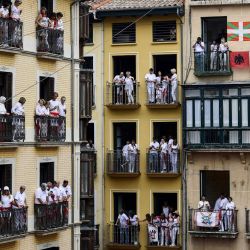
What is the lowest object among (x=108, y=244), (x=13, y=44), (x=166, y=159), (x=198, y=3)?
(x=108, y=244)

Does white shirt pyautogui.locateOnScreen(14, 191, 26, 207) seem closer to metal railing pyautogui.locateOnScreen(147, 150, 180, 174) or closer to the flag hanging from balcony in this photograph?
metal railing pyautogui.locateOnScreen(147, 150, 180, 174)

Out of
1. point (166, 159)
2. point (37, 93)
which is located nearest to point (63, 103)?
point (37, 93)

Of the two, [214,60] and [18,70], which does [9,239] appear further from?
[214,60]

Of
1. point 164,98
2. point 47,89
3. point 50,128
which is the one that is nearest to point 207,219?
point 164,98

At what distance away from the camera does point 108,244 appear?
66625 millimetres

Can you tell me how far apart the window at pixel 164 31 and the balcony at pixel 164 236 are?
32.7 feet

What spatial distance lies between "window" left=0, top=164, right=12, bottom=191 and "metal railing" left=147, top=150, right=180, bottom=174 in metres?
16.9

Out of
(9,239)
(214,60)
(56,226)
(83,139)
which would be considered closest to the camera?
(9,239)

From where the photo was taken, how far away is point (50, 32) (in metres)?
52.6

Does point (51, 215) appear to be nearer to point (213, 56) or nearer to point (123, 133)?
point (123, 133)

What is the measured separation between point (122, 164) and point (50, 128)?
570 inches

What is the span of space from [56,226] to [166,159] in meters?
14.6

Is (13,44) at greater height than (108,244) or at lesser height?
greater

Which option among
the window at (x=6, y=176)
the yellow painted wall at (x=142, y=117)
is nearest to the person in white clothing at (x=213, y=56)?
the yellow painted wall at (x=142, y=117)
